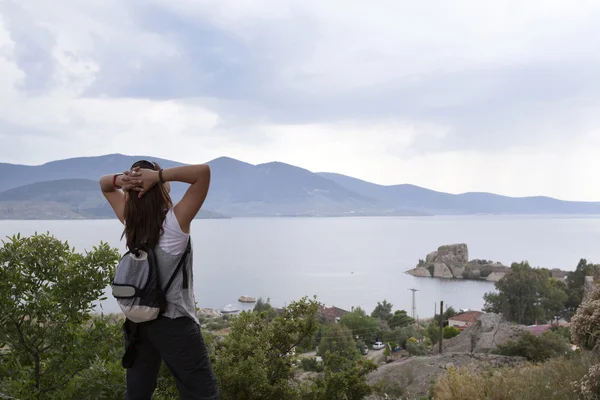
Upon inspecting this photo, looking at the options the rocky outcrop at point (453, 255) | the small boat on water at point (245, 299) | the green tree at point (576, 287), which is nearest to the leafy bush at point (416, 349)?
the green tree at point (576, 287)

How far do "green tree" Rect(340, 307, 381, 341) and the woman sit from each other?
1181 inches

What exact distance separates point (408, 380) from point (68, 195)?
695 ft

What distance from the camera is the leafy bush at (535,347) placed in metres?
9.84

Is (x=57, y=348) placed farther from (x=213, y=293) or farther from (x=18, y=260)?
(x=213, y=293)

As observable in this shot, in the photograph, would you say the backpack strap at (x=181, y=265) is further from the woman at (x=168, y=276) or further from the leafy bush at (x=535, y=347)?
the leafy bush at (x=535, y=347)

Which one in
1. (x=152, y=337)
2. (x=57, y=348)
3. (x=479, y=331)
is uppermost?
(x=152, y=337)

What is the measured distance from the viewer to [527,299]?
37.8 meters

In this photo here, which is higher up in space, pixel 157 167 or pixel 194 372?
pixel 157 167

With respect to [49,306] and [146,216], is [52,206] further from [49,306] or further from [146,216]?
[146,216]

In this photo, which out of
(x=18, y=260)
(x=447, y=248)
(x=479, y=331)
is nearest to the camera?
(x=18, y=260)

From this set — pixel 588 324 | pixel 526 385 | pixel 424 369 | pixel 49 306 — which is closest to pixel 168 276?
pixel 49 306

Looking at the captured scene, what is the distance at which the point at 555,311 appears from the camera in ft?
126

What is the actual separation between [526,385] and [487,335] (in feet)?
34.9

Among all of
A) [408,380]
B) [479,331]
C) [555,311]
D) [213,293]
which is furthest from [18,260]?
[213,293]
